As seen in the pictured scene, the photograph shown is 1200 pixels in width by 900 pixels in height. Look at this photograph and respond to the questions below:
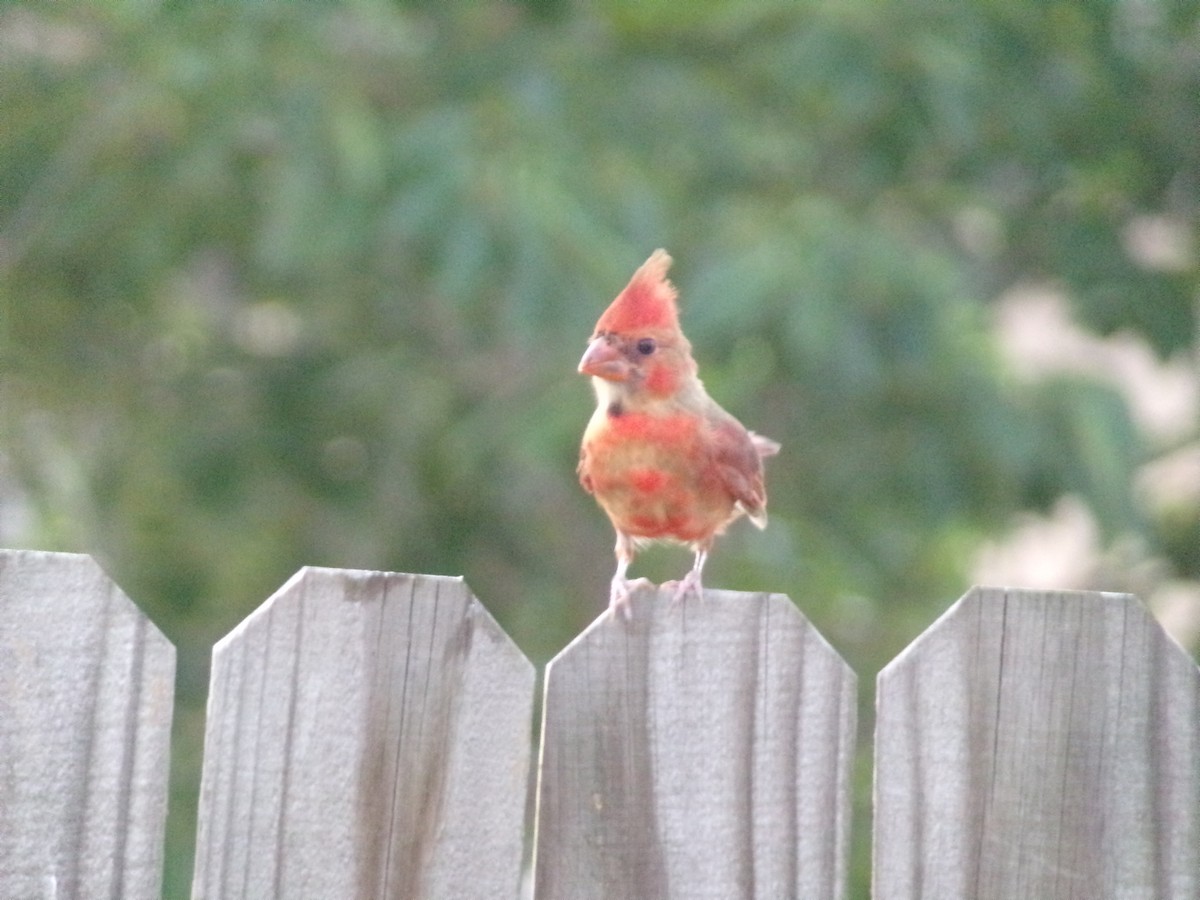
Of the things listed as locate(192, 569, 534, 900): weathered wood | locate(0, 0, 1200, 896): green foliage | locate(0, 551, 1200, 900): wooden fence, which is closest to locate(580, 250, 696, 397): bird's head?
locate(0, 0, 1200, 896): green foliage

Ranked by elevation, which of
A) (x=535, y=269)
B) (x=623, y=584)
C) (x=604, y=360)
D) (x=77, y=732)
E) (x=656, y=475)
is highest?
(x=535, y=269)

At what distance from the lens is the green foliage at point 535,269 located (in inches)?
194

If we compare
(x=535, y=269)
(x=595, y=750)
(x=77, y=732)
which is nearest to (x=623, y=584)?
(x=595, y=750)

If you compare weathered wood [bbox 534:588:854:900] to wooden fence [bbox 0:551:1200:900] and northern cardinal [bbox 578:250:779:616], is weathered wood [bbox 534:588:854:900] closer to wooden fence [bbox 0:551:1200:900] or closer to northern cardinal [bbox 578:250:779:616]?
wooden fence [bbox 0:551:1200:900]

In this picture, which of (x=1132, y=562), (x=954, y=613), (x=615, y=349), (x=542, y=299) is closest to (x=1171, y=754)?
(x=954, y=613)

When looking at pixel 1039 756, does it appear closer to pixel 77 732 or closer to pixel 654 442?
pixel 77 732

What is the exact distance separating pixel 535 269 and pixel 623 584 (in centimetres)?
197

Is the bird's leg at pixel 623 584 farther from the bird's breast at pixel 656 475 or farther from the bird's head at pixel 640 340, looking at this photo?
the bird's head at pixel 640 340

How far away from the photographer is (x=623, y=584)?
287 centimetres

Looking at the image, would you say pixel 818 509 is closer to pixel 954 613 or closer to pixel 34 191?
pixel 34 191

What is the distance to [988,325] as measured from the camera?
18.7 feet

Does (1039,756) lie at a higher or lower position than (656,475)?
lower

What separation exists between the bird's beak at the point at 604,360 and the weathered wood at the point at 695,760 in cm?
138

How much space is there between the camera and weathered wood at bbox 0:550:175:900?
2031 millimetres
